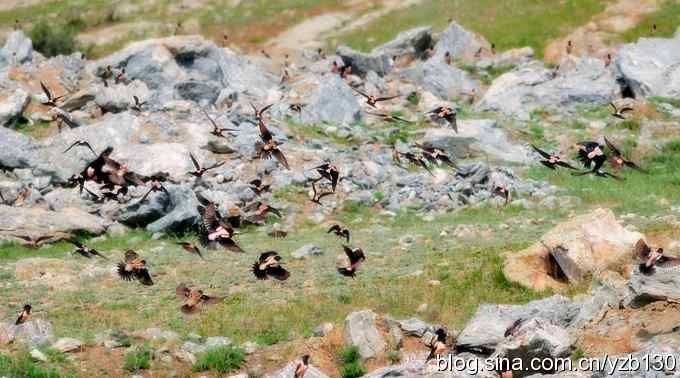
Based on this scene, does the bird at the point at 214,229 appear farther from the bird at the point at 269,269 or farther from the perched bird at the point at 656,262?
the perched bird at the point at 656,262

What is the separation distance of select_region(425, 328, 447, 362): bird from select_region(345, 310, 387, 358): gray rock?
2.79 ft

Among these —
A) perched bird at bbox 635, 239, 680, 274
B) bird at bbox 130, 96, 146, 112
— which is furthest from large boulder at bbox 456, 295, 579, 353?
bird at bbox 130, 96, 146, 112

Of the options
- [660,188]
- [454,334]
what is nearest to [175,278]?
[454,334]

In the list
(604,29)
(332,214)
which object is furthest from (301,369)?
(604,29)

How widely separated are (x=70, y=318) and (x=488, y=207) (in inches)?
474

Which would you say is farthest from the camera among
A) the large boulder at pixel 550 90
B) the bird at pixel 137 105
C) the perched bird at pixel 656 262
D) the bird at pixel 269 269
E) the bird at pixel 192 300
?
the large boulder at pixel 550 90

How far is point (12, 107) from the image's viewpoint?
32.0 meters

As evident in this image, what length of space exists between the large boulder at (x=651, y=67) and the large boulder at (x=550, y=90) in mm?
687

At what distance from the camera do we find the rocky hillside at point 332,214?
14453 mm

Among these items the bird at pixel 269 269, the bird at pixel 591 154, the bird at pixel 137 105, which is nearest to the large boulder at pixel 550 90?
the bird at pixel 137 105

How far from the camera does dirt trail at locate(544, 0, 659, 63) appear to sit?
50188 millimetres

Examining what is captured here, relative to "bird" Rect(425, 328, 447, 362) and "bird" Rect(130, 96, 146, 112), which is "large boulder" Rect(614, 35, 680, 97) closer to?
"bird" Rect(130, 96, 146, 112)

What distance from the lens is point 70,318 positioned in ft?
55.8

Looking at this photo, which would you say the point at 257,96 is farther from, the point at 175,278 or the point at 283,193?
the point at 175,278
